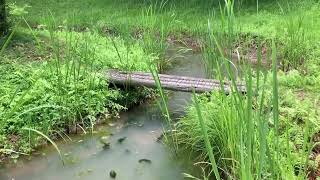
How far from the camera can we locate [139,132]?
5.84 metres

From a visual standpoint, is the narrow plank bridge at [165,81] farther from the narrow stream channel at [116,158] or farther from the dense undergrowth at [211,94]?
the narrow stream channel at [116,158]

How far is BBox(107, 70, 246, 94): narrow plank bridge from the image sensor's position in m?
5.98

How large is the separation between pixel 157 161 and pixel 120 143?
2.20 feet

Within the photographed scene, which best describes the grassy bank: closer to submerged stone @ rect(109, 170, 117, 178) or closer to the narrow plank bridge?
the narrow plank bridge

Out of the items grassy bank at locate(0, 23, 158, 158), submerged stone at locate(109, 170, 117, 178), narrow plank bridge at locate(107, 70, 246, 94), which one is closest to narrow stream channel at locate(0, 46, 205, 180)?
submerged stone at locate(109, 170, 117, 178)

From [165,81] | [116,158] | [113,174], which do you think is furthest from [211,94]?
[113,174]

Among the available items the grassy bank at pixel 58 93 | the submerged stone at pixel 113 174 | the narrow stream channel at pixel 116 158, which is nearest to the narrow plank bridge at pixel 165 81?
the grassy bank at pixel 58 93

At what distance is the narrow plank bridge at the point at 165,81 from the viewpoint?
598 cm

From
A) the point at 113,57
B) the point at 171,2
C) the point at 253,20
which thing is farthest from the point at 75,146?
the point at 171,2

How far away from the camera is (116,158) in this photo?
204 inches

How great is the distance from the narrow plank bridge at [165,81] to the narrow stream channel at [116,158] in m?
0.38

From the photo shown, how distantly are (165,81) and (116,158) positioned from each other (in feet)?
5.00

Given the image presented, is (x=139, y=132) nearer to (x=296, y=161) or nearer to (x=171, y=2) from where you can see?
(x=296, y=161)

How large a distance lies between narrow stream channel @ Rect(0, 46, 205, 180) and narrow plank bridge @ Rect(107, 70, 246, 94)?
38 centimetres
